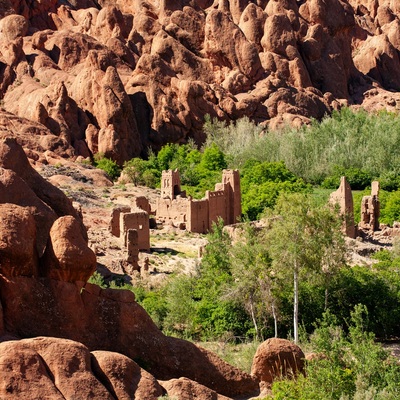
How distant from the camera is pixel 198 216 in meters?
45.2

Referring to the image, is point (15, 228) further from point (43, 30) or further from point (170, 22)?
point (170, 22)

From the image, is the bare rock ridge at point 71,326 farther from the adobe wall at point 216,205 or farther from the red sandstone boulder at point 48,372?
the adobe wall at point 216,205

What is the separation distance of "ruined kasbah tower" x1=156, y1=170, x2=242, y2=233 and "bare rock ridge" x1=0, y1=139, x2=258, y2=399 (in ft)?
89.3

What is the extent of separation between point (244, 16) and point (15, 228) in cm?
7326

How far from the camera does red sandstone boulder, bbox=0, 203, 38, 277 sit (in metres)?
15.3

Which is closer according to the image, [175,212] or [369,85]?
[175,212]

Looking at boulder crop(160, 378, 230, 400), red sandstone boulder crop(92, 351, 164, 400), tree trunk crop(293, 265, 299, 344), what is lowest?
tree trunk crop(293, 265, 299, 344)

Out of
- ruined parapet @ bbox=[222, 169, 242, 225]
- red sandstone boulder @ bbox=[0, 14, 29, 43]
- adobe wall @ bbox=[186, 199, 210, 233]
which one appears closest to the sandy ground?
adobe wall @ bbox=[186, 199, 210, 233]

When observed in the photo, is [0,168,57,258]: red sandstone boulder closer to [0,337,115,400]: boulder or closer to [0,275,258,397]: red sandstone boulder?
[0,275,258,397]: red sandstone boulder

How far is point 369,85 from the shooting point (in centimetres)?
9362

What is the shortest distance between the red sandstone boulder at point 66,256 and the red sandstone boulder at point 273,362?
3.82 metres

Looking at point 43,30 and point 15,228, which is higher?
point 43,30

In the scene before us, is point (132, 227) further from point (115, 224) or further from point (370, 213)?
point (370, 213)

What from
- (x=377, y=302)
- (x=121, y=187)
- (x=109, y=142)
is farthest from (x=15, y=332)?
(x=109, y=142)
